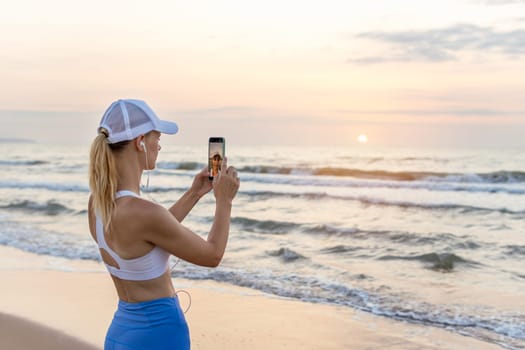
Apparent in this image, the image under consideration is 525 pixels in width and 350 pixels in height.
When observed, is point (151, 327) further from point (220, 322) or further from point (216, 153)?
point (220, 322)

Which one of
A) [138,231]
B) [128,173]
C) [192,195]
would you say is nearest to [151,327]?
[138,231]

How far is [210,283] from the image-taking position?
798 centimetres

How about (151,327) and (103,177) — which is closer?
(103,177)

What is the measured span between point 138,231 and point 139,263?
16 centimetres

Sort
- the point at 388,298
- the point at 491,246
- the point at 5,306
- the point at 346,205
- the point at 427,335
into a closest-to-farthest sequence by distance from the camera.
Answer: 1. the point at 427,335
2. the point at 5,306
3. the point at 388,298
4. the point at 491,246
5. the point at 346,205

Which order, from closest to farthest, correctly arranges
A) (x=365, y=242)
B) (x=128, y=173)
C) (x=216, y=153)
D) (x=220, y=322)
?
1. (x=128, y=173)
2. (x=216, y=153)
3. (x=220, y=322)
4. (x=365, y=242)

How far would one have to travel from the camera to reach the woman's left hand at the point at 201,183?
293 cm

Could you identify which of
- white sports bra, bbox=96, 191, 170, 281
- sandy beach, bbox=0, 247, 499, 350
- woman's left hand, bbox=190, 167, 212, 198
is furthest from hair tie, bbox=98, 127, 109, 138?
sandy beach, bbox=0, 247, 499, 350

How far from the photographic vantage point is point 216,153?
2795 millimetres

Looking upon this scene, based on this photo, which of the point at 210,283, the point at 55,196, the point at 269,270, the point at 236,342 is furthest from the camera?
the point at 55,196

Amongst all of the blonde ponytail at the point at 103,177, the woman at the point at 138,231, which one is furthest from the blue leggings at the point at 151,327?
the blonde ponytail at the point at 103,177

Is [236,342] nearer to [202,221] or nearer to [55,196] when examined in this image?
[202,221]

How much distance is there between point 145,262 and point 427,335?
4298 millimetres

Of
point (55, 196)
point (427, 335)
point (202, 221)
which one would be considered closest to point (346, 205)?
point (202, 221)
